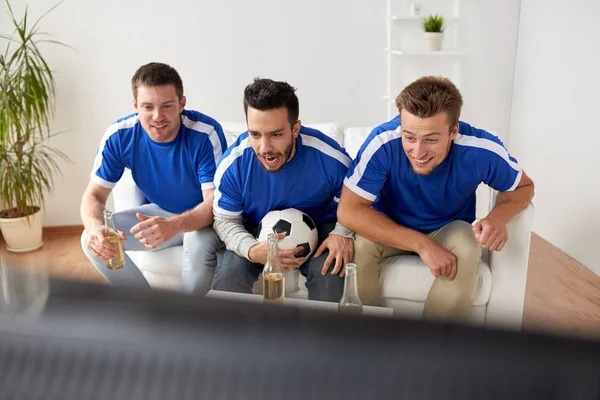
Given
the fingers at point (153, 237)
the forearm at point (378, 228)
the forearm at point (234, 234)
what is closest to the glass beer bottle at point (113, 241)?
the fingers at point (153, 237)

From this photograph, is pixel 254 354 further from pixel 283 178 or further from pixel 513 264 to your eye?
pixel 513 264

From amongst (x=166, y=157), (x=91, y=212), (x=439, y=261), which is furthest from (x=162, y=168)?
(x=439, y=261)

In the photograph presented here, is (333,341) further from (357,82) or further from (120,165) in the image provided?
(357,82)

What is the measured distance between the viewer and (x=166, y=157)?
86.6 inches

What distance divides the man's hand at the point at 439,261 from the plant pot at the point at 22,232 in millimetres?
2303

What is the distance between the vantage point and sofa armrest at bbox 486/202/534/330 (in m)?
1.93

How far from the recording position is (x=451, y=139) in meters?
1.89

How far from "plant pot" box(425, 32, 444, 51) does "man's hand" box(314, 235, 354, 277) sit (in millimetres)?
1853

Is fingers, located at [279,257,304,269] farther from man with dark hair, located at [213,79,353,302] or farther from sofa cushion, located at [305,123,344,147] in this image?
sofa cushion, located at [305,123,344,147]

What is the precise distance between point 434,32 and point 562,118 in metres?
0.88

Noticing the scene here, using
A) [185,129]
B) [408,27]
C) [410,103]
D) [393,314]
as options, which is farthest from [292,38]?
[393,314]

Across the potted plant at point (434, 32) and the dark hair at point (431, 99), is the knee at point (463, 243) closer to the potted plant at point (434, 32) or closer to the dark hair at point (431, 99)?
the dark hair at point (431, 99)

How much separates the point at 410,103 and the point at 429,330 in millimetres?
1677

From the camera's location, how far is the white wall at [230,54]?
129 inches
